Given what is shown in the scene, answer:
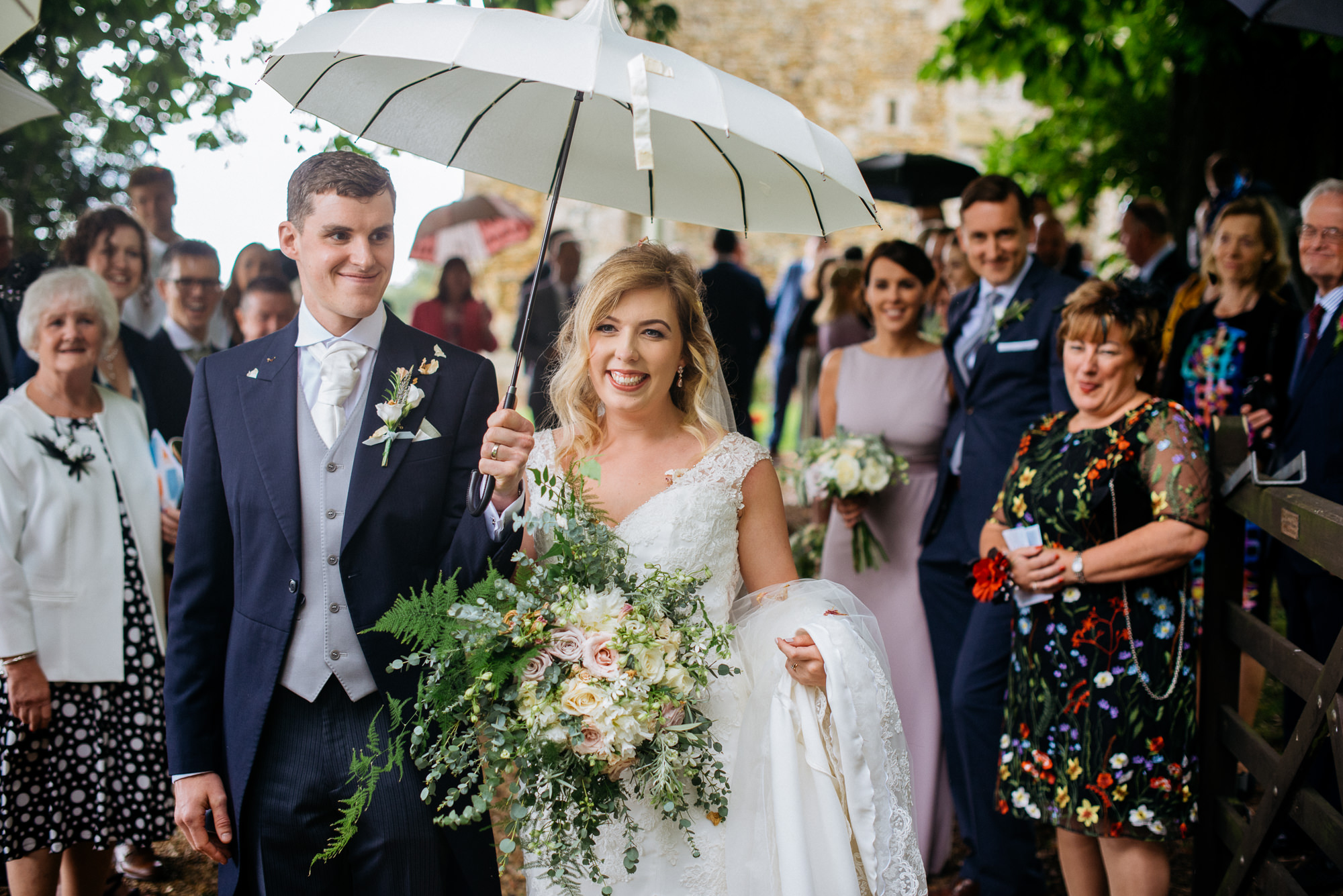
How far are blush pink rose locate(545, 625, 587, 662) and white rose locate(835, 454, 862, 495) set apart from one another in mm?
2551

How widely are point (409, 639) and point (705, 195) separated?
4.89 ft

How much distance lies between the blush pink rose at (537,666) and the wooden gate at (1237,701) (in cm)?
190

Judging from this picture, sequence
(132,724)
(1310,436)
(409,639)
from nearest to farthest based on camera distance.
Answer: (409,639) < (132,724) < (1310,436)

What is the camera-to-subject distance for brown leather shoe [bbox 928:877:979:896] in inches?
159

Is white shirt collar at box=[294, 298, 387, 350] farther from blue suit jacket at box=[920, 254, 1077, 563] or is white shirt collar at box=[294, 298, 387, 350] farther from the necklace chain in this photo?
blue suit jacket at box=[920, 254, 1077, 563]

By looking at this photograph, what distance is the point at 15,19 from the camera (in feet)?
10.3

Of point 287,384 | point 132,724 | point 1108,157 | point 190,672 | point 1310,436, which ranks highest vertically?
point 1108,157

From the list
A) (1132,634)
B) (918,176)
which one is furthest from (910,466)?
(918,176)

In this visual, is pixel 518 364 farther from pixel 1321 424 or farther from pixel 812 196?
pixel 1321 424

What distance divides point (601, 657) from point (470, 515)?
0.46 metres

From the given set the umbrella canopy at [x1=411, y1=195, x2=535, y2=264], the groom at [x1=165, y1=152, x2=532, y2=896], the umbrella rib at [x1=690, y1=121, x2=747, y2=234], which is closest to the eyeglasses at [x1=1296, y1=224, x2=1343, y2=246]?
the umbrella rib at [x1=690, y1=121, x2=747, y2=234]

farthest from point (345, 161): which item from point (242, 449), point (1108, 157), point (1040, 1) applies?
point (1108, 157)

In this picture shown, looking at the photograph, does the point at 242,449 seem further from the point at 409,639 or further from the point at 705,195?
the point at 705,195

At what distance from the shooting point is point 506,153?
2977 millimetres
